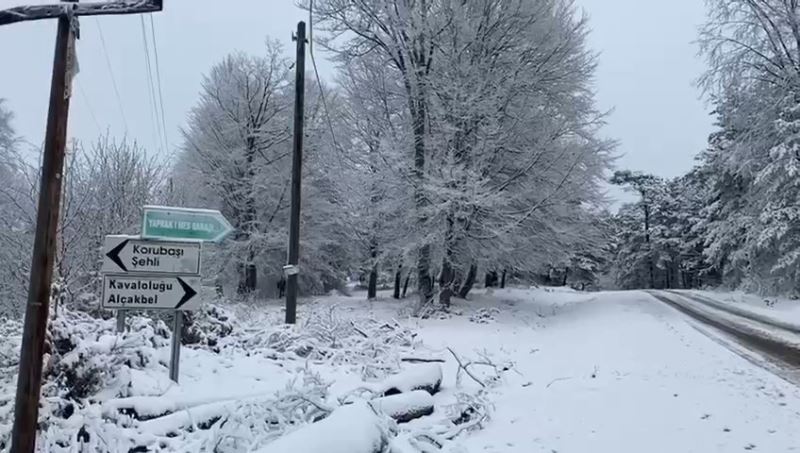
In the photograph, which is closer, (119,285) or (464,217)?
(119,285)

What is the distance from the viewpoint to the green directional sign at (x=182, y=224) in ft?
18.3

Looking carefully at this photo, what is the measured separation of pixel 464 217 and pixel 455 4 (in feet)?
19.6

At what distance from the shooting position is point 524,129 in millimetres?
15523

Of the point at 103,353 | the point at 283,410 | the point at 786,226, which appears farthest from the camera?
the point at 786,226

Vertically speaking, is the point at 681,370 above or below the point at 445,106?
below

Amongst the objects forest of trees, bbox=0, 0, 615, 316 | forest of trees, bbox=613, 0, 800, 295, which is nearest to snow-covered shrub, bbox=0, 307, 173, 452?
forest of trees, bbox=0, 0, 615, 316

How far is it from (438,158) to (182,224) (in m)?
10.0

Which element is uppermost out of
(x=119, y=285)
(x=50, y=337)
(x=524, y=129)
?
(x=524, y=129)

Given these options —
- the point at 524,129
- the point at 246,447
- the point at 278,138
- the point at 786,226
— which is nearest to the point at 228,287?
the point at 278,138

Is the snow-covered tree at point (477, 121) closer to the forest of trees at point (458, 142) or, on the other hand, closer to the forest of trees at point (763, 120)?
the forest of trees at point (458, 142)

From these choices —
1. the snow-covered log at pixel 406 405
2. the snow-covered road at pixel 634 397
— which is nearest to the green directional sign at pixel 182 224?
the snow-covered log at pixel 406 405

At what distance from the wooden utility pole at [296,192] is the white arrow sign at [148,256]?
4629mm

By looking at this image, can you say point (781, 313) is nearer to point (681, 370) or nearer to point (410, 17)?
point (681, 370)

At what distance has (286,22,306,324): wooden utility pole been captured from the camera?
10.4 m
